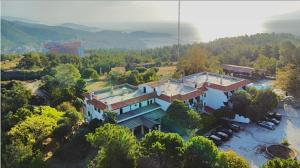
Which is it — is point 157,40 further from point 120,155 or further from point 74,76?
point 120,155

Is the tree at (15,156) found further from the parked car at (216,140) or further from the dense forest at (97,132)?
the parked car at (216,140)

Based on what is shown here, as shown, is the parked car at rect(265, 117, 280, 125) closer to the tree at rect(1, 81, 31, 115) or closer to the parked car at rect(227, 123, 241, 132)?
the parked car at rect(227, 123, 241, 132)

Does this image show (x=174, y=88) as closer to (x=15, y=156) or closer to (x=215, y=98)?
(x=215, y=98)

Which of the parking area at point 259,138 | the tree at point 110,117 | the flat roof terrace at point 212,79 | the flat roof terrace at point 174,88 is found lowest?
the parking area at point 259,138

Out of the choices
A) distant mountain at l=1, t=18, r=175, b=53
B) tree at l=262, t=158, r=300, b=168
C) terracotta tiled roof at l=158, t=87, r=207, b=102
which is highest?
distant mountain at l=1, t=18, r=175, b=53

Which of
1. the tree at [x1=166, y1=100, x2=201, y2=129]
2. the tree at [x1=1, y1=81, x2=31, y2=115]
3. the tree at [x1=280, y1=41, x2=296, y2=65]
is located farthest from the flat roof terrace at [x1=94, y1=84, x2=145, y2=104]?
the tree at [x1=280, y1=41, x2=296, y2=65]

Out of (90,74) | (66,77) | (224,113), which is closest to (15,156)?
(224,113)

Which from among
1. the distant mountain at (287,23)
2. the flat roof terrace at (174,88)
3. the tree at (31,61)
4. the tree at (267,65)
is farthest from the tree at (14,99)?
the distant mountain at (287,23)
